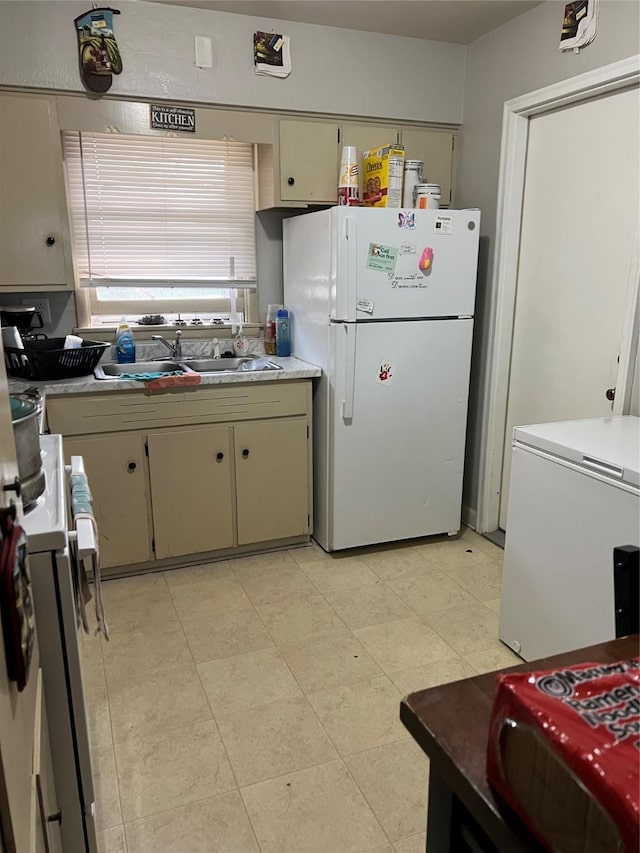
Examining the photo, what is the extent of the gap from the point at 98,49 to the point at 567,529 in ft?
9.00

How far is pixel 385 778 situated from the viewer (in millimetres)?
1812

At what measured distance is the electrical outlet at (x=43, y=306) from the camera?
9.82 ft

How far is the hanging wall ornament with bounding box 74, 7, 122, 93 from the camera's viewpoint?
8.77 feet

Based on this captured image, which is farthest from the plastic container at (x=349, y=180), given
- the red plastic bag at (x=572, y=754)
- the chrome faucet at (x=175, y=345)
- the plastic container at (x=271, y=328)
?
the red plastic bag at (x=572, y=754)

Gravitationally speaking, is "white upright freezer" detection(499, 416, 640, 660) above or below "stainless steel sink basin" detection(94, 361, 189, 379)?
below

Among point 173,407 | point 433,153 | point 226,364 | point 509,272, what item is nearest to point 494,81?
point 433,153

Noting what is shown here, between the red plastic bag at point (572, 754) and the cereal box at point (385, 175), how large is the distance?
2.71 m

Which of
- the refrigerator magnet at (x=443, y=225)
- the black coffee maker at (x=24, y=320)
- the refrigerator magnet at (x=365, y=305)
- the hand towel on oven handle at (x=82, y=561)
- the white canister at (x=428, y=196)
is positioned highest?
the white canister at (x=428, y=196)

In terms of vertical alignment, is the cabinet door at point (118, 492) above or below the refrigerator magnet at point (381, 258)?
below

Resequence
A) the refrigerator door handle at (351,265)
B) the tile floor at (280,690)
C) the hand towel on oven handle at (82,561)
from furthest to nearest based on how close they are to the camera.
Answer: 1. the refrigerator door handle at (351,265)
2. the tile floor at (280,690)
3. the hand towel on oven handle at (82,561)

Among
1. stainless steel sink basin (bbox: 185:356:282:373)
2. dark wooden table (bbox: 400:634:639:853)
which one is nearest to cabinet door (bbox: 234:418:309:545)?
stainless steel sink basin (bbox: 185:356:282:373)

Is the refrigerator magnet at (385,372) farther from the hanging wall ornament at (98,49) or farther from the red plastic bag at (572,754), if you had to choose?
the red plastic bag at (572,754)

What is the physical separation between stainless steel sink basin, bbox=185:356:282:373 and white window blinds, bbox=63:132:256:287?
42cm

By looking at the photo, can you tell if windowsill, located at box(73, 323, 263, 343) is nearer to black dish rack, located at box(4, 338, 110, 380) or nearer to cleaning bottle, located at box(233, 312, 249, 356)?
cleaning bottle, located at box(233, 312, 249, 356)
